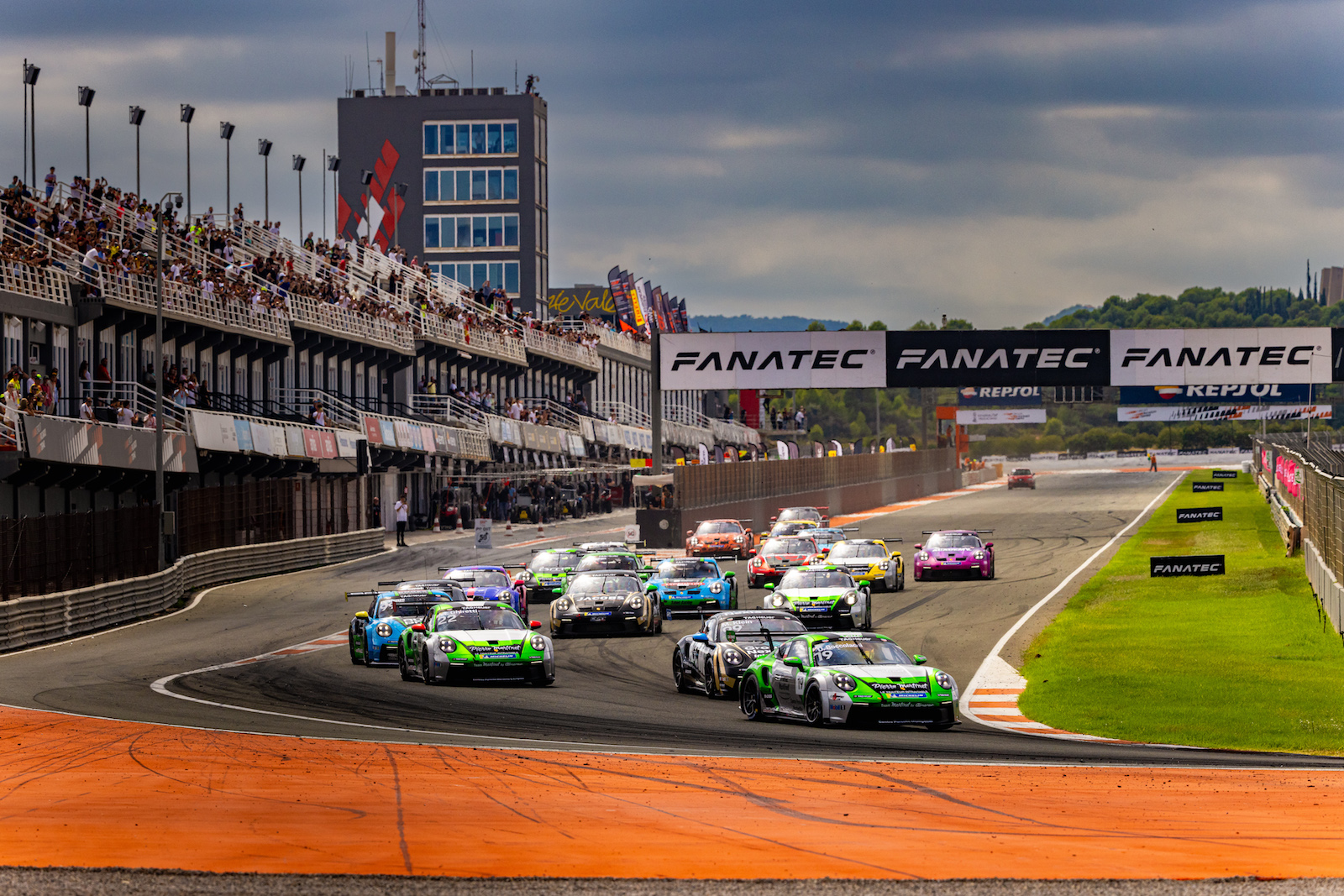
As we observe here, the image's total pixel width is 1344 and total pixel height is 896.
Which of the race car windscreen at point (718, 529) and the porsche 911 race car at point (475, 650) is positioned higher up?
the race car windscreen at point (718, 529)

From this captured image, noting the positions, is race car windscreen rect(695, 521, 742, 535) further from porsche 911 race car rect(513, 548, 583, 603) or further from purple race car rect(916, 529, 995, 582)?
porsche 911 race car rect(513, 548, 583, 603)

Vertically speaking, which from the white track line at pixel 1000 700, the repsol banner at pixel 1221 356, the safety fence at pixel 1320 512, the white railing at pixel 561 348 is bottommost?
the white track line at pixel 1000 700

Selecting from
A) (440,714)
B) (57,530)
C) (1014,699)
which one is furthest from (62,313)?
(1014,699)

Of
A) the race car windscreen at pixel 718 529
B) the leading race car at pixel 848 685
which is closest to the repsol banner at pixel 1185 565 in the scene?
the leading race car at pixel 848 685

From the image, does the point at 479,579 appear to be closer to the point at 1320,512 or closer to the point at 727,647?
the point at 727,647

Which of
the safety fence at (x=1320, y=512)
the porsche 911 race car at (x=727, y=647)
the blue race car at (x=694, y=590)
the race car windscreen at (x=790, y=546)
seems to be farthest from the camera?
the race car windscreen at (x=790, y=546)

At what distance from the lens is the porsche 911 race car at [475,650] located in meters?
23.7

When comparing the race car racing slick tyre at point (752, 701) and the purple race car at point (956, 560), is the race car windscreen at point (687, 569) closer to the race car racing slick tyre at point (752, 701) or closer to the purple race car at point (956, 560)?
the purple race car at point (956, 560)

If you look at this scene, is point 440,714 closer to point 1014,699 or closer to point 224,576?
point 1014,699

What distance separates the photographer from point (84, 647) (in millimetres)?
30203

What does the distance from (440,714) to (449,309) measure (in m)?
56.9

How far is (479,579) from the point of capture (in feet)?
107

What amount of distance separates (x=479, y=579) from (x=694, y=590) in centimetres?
448

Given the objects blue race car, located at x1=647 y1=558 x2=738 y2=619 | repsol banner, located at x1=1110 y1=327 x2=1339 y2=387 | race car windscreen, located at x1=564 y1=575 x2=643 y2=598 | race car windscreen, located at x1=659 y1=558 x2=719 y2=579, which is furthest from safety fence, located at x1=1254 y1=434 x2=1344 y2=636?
race car windscreen, located at x1=564 y1=575 x2=643 y2=598
